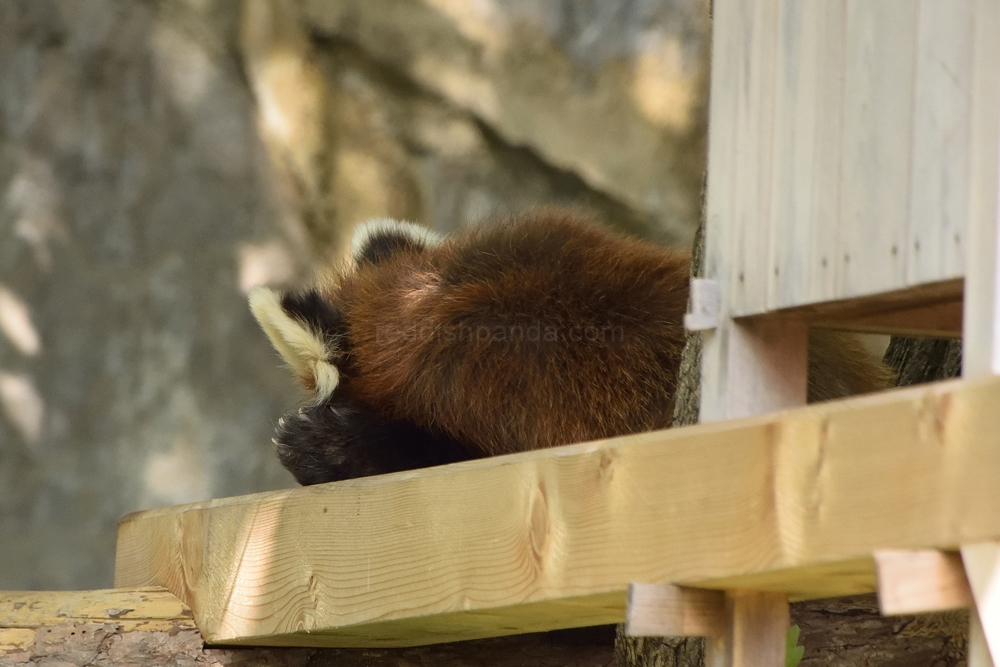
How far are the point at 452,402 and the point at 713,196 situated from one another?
0.81 meters

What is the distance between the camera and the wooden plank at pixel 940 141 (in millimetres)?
1421

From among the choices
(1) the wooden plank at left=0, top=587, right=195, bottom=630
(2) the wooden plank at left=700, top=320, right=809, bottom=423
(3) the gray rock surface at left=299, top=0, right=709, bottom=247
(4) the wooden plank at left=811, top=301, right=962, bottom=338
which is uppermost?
(3) the gray rock surface at left=299, top=0, right=709, bottom=247

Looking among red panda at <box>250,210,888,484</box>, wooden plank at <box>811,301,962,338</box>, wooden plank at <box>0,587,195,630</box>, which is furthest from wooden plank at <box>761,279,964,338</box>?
wooden plank at <box>0,587,195,630</box>

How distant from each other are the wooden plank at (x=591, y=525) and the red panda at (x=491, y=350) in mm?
293

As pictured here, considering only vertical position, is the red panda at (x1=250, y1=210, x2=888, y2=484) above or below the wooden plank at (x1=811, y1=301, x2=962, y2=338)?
above

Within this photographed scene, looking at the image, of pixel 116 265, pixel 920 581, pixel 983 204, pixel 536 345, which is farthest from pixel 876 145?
pixel 116 265

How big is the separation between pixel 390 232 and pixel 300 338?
518 mm

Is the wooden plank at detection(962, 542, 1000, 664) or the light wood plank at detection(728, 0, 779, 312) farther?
the light wood plank at detection(728, 0, 779, 312)

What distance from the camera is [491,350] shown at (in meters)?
2.35

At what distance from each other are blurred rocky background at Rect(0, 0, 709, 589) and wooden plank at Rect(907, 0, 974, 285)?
4904 mm

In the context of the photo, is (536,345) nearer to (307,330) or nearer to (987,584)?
(307,330)

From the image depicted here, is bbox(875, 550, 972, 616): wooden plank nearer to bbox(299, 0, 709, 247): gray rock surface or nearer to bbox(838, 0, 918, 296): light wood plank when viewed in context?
bbox(838, 0, 918, 296): light wood plank

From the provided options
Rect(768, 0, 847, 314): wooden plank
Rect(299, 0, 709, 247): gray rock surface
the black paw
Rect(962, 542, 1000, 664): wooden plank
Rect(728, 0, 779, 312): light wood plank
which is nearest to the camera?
Rect(962, 542, 1000, 664): wooden plank

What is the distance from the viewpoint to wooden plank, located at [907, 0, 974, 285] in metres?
1.42
